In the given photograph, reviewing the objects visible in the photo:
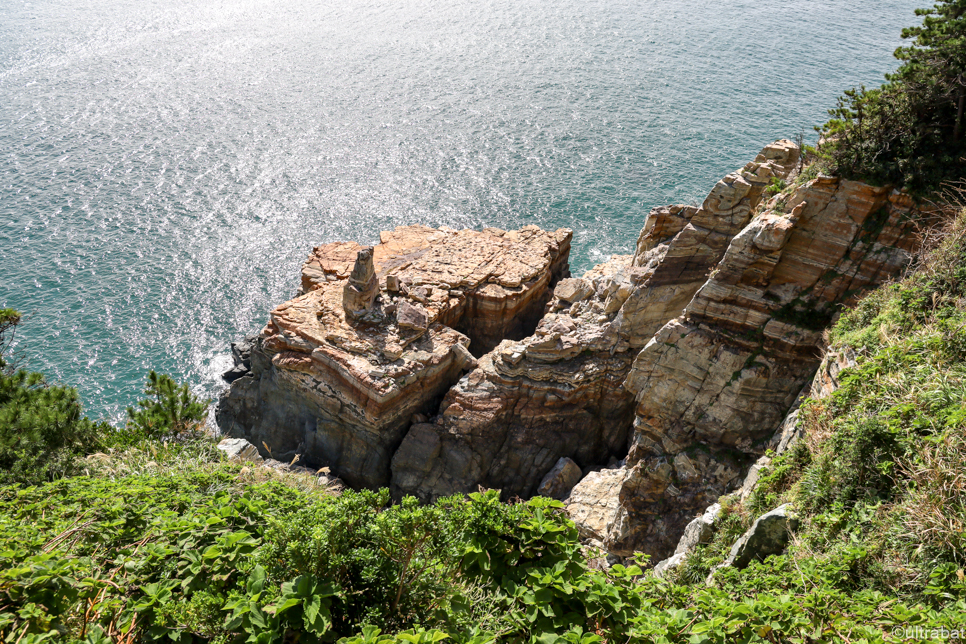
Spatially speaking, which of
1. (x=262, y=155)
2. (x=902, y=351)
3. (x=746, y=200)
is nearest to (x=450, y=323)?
(x=746, y=200)

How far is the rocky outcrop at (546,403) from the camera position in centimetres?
2969

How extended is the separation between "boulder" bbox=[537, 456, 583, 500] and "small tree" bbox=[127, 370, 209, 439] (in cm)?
1664

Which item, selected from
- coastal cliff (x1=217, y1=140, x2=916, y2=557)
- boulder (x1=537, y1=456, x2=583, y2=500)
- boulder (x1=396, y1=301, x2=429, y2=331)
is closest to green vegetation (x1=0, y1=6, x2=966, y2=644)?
coastal cliff (x1=217, y1=140, x2=916, y2=557)

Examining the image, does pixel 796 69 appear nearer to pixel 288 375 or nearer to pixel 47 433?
pixel 288 375

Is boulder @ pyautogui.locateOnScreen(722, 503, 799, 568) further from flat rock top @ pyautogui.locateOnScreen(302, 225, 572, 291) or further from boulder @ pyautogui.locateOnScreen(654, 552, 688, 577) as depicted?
flat rock top @ pyautogui.locateOnScreen(302, 225, 572, 291)

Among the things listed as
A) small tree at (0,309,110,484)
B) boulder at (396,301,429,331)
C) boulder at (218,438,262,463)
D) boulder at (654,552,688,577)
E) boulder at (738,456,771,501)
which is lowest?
boulder at (218,438,262,463)

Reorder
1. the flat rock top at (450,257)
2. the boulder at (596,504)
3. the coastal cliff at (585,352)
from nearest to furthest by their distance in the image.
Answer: the coastal cliff at (585,352), the boulder at (596,504), the flat rock top at (450,257)

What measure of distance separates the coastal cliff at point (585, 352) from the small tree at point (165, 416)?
12.8ft

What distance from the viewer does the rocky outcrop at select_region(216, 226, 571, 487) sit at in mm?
29891

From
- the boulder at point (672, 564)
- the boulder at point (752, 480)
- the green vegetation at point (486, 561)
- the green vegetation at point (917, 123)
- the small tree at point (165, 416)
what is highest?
the green vegetation at point (917, 123)

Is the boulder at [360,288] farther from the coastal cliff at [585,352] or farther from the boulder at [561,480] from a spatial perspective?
the boulder at [561,480]

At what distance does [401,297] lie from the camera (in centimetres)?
3378

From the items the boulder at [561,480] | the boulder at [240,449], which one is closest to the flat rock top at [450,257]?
the boulder at [240,449]

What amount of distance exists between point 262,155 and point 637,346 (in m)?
45.4
